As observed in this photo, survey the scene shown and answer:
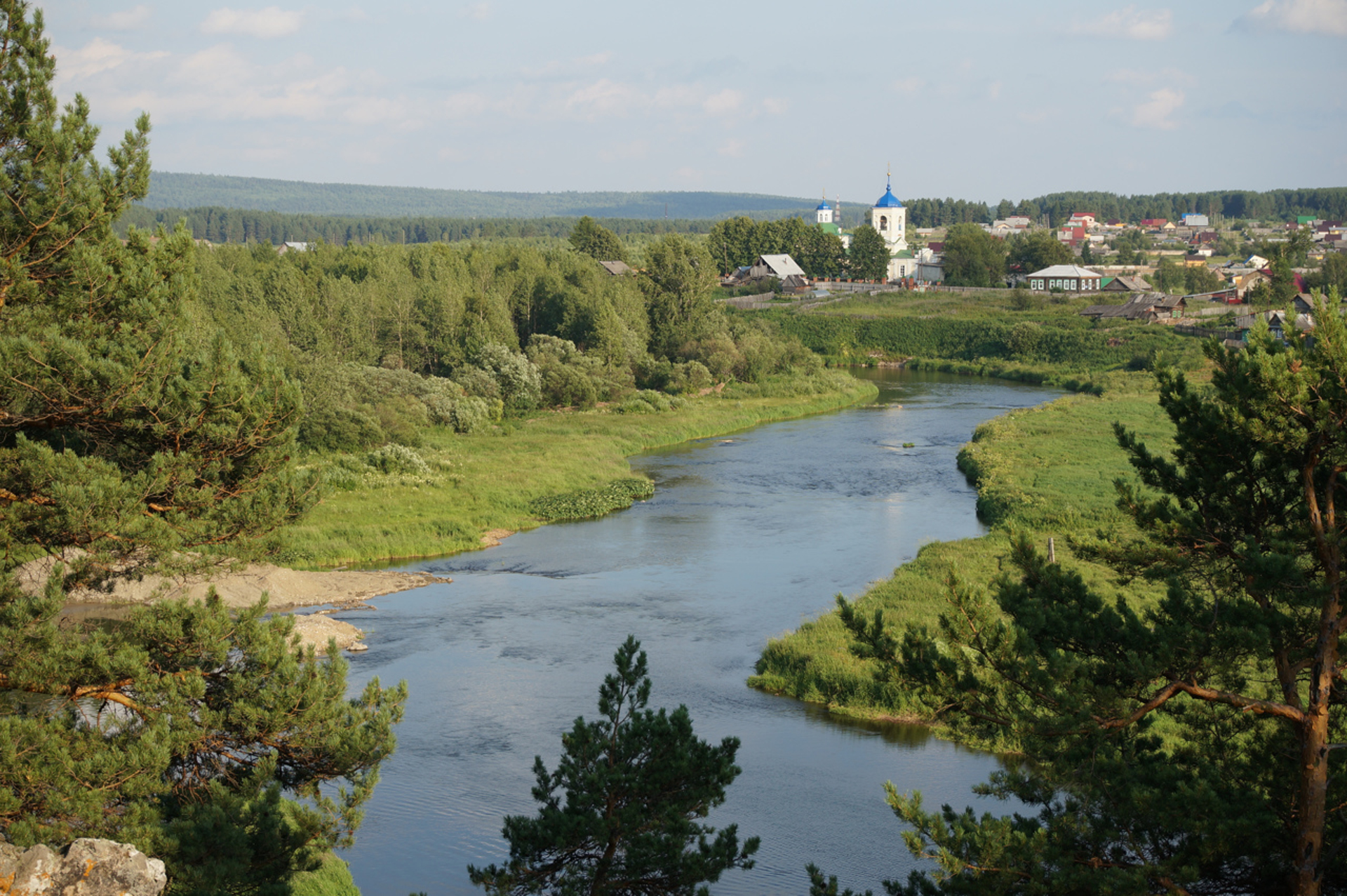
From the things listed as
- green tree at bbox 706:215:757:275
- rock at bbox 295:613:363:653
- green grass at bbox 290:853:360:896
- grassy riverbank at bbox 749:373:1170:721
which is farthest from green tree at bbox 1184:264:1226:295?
green grass at bbox 290:853:360:896

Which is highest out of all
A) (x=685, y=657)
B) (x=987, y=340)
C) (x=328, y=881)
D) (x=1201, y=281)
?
(x=1201, y=281)

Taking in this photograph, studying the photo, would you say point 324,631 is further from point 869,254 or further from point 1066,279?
point 869,254

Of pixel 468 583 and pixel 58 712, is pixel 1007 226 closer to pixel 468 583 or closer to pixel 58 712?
pixel 468 583

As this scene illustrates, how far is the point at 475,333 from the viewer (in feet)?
171

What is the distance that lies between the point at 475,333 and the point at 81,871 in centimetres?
4480

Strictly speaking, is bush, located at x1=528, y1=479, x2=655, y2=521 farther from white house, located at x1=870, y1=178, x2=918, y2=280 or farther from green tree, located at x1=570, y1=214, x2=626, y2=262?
white house, located at x1=870, y1=178, x2=918, y2=280

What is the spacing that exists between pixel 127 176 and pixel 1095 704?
10.5 m

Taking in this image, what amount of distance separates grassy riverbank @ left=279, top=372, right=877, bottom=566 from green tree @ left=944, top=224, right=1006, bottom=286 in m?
50.0

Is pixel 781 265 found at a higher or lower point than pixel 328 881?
higher

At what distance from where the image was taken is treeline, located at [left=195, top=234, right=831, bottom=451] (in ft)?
136

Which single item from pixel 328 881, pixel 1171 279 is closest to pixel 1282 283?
pixel 1171 279

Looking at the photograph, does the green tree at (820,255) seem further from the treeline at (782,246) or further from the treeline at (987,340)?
the treeline at (987,340)

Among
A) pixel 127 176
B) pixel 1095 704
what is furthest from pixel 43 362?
pixel 1095 704

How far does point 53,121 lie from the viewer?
10.9 m
